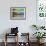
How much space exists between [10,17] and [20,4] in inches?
29.4

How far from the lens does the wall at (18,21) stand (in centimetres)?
749

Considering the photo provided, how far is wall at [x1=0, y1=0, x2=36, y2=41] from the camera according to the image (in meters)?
7.49

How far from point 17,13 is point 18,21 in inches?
14.6

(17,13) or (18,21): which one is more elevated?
(17,13)

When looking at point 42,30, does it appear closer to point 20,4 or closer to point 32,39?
point 32,39

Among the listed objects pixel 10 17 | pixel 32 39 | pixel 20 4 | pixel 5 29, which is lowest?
pixel 32 39

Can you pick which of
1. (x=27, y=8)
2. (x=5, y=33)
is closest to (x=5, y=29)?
(x=5, y=33)

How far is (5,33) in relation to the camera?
295 inches

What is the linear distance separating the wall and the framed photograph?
139 mm

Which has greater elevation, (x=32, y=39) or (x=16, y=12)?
(x=16, y=12)

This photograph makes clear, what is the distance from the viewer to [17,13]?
7.48 m

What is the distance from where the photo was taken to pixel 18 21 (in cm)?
754

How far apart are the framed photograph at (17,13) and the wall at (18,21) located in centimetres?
14

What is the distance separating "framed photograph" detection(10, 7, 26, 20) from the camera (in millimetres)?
7477
